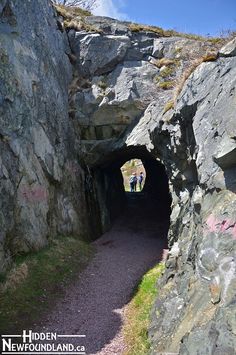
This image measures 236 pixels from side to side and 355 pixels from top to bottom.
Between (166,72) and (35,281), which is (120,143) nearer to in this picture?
(166,72)

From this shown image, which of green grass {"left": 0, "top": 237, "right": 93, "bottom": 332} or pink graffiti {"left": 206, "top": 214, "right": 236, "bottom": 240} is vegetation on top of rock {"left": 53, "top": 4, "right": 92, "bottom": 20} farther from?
pink graffiti {"left": 206, "top": 214, "right": 236, "bottom": 240}

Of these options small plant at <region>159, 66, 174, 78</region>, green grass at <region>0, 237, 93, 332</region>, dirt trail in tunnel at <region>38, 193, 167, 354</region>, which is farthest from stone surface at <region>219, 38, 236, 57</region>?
green grass at <region>0, 237, 93, 332</region>

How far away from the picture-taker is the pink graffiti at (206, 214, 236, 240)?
1142 cm

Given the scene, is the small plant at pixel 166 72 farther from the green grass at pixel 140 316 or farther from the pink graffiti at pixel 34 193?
the green grass at pixel 140 316

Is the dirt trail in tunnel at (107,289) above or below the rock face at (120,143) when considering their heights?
below

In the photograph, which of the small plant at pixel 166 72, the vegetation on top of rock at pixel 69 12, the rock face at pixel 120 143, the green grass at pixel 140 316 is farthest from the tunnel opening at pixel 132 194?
the vegetation on top of rock at pixel 69 12

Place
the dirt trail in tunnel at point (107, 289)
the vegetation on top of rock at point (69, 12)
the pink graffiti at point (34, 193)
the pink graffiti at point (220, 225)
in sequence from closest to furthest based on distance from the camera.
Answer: the pink graffiti at point (220, 225) < the dirt trail in tunnel at point (107, 289) < the pink graffiti at point (34, 193) < the vegetation on top of rock at point (69, 12)

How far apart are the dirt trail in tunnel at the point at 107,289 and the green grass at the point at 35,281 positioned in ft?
2.01

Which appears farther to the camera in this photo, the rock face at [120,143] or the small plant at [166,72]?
the small plant at [166,72]

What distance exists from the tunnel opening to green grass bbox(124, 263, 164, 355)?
38.1 feet

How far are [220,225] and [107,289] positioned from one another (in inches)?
346

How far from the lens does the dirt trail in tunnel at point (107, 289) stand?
47.6 ft

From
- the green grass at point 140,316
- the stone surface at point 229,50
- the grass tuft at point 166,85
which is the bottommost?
the green grass at point 140,316

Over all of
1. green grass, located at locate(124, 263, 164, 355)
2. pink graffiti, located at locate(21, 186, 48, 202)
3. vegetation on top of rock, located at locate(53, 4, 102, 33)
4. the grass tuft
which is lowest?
green grass, located at locate(124, 263, 164, 355)
